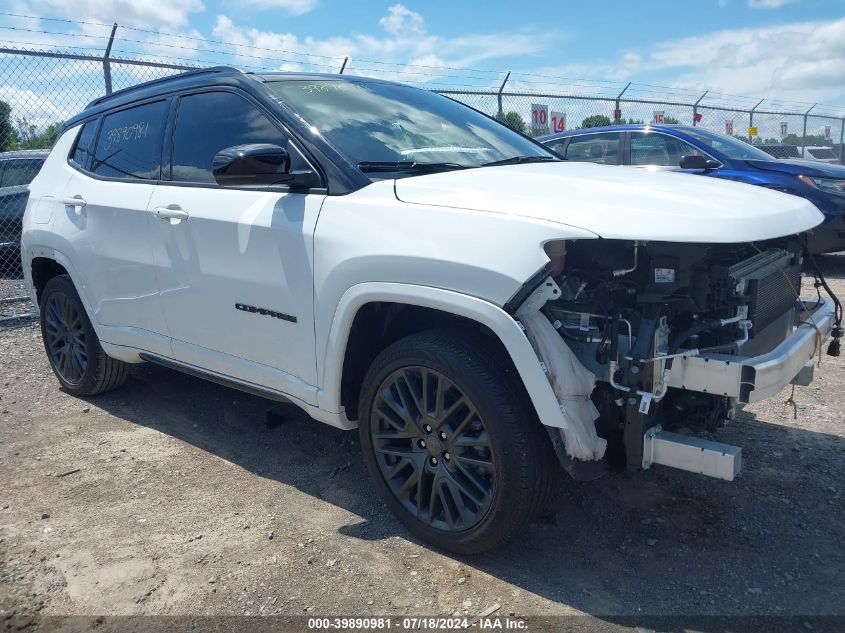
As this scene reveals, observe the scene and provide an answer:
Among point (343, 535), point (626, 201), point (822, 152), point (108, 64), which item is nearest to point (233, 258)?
point (343, 535)

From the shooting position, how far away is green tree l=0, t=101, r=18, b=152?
8028 mm

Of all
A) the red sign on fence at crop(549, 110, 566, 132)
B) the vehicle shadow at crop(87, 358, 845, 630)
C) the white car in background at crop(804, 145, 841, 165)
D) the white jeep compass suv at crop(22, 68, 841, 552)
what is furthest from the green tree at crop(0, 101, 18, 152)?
the white car in background at crop(804, 145, 841, 165)

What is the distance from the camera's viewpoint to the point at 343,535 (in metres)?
3.20

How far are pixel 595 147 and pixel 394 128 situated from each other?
19.0ft

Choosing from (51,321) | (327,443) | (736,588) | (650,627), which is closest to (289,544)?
(327,443)

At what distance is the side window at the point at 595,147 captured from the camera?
337 inches

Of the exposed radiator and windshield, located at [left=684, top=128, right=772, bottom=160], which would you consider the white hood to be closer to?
the exposed radiator

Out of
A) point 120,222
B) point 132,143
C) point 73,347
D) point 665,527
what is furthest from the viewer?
point 73,347

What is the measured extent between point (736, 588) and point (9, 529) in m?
3.11

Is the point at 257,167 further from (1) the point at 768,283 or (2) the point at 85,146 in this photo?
(2) the point at 85,146

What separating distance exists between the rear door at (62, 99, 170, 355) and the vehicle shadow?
79cm

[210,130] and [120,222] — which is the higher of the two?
[210,130]

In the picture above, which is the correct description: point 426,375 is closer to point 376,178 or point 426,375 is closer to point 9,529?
point 376,178

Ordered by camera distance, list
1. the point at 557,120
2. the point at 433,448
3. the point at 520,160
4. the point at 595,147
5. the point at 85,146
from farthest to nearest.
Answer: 1. the point at 557,120
2. the point at 595,147
3. the point at 85,146
4. the point at 520,160
5. the point at 433,448
